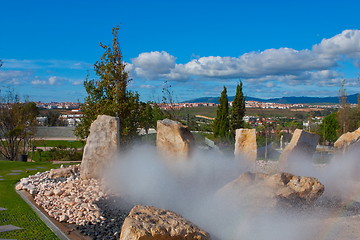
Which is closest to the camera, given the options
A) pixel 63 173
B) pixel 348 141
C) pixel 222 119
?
pixel 63 173

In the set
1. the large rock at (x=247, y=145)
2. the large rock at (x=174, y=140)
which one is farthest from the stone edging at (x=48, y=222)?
the large rock at (x=247, y=145)

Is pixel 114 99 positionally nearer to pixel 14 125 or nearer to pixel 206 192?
pixel 206 192

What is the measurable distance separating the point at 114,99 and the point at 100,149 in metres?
4.07

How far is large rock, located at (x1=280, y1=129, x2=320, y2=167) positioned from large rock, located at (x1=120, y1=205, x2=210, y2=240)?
9.23 m

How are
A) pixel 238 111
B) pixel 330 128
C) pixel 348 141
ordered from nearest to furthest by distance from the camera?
pixel 348 141, pixel 238 111, pixel 330 128

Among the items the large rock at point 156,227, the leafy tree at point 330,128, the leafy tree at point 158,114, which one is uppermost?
the leafy tree at point 158,114

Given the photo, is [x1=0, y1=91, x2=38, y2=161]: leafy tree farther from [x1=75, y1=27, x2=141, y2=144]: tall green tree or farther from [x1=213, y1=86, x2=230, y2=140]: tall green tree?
[x1=213, y1=86, x2=230, y2=140]: tall green tree

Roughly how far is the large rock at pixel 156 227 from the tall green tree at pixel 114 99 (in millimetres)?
8439

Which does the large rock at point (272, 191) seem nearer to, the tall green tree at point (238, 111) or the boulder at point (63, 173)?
the boulder at point (63, 173)

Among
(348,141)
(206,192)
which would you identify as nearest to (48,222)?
(206,192)

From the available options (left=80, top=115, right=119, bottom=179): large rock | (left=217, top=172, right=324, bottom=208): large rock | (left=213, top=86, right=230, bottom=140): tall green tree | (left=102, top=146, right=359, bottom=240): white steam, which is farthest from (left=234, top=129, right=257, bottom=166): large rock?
(left=213, top=86, right=230, bottom=140): tall green tree

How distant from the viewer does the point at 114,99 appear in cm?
1405

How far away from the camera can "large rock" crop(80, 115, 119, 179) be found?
1030 cm

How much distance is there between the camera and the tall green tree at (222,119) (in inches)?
982
